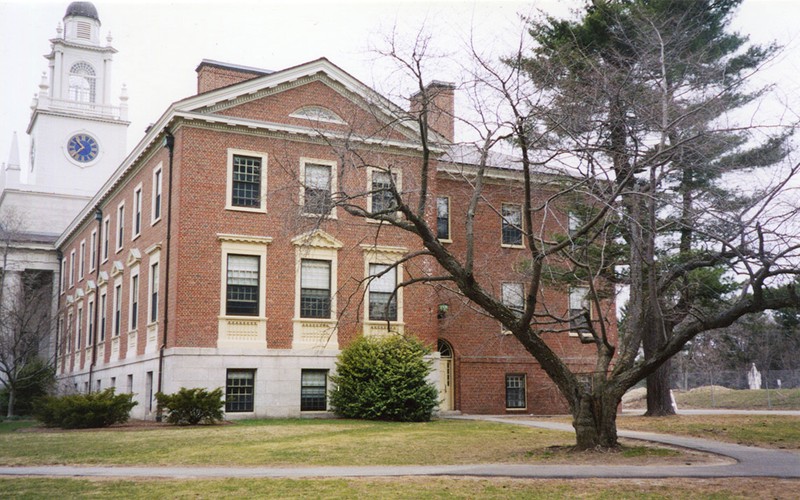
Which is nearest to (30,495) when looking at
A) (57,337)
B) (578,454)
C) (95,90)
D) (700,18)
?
(578,454)

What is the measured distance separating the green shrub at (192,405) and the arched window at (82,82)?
49.6m

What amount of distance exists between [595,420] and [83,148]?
58473 millimetres

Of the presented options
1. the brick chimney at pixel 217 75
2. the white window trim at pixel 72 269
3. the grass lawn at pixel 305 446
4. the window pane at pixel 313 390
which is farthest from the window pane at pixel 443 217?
the white window trim at pixel 72 269

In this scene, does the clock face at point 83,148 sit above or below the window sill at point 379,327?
above

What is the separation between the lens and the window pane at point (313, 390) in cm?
2880

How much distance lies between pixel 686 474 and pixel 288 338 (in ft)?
55.4

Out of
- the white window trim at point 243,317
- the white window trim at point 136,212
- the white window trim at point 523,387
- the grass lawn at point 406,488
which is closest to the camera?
the grass lawn at point 406,488

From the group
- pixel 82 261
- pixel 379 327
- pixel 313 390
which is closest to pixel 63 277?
pixel 82 261

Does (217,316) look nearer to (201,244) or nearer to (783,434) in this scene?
(201,244)

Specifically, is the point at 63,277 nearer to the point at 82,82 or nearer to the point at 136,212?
the point at 136,212

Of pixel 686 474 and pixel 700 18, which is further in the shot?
pixel 700 18

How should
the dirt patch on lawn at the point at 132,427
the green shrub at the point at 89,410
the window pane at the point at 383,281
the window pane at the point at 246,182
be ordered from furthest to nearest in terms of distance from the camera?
the window pane at the point at 383,281 < the window pane at the point at 246,182 < the green shrub at the point at 89,410 < the dirt patch on lawn at the point at 132,427

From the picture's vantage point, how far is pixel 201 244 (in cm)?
2783

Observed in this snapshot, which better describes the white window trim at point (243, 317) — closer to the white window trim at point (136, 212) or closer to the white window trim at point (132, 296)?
the white window trim at point (132, 296)
